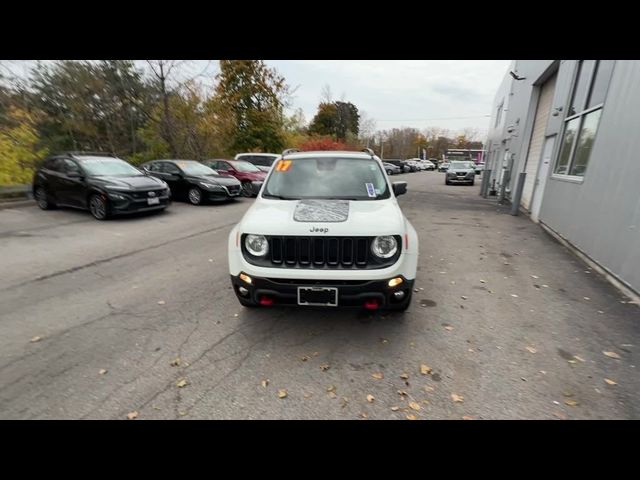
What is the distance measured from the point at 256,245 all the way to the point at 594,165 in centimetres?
668

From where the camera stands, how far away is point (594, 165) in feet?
19.1

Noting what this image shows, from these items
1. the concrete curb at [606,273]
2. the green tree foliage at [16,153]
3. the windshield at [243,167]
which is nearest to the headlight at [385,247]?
the concrete curb at [606,273]

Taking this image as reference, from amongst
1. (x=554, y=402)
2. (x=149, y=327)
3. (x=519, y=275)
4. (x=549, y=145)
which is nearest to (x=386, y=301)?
(x=554, y=402)

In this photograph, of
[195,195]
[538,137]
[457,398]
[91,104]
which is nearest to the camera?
[457,398]

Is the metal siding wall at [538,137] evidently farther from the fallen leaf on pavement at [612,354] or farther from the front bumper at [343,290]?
the front bumper at [343,290]

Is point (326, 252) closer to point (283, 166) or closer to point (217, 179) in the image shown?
point (283, 166)

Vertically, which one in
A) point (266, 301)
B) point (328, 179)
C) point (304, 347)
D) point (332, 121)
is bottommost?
point (304, 347)

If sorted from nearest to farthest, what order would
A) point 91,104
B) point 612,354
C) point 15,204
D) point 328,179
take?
1. point 612,354
2. point 328,179
3. point 15,204
4. point 91,104

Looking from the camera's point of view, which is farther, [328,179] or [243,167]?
[243,167]

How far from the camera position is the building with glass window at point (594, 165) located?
4594mm

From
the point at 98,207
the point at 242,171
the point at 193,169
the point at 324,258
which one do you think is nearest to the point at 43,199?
the point at 98,207

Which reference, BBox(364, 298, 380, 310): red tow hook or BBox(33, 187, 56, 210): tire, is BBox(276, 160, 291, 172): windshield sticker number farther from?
BBox(33, 187, 56, 210): tire

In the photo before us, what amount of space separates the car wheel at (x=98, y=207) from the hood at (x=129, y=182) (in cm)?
41

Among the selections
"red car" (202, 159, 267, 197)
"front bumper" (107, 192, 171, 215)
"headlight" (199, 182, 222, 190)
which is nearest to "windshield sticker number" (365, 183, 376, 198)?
"front bumper" (107, 192, 171, 215)
